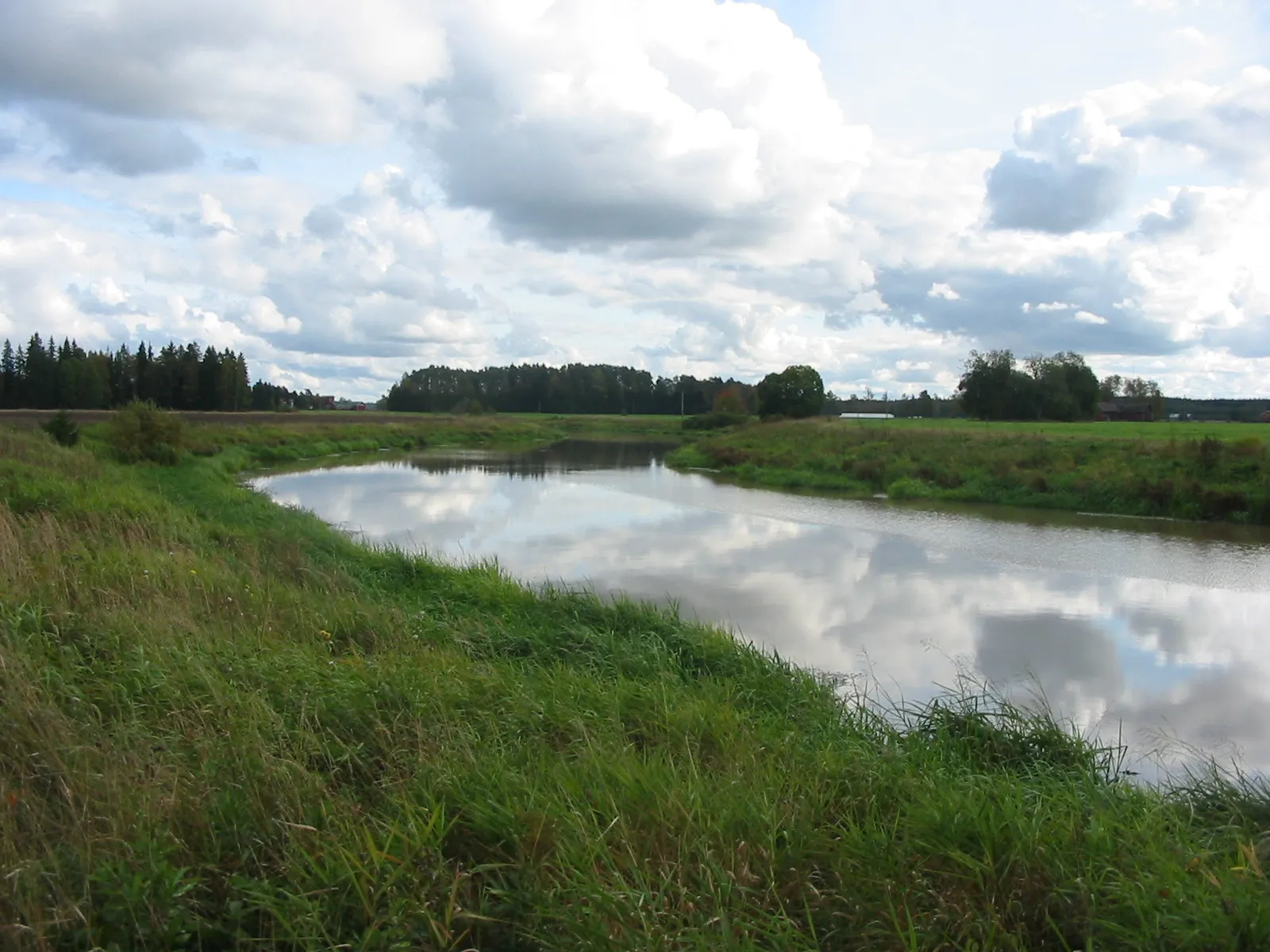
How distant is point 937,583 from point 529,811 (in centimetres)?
1031

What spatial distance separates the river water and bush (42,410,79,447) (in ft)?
23.4

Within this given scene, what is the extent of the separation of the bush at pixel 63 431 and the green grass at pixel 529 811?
24.1 metres

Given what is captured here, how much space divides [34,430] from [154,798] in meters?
31.2

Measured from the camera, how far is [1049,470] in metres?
24.6

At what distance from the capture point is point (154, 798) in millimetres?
3707

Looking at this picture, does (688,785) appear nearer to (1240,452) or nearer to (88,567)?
(88,567)

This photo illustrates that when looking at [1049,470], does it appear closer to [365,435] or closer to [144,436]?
[144,436]

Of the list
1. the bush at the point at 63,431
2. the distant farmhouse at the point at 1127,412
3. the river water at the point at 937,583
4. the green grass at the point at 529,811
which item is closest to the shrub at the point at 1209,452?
the river water at the point at 937,583

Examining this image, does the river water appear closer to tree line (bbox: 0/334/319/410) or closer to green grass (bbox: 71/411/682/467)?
green grass (bbox: 71/411/682/467)

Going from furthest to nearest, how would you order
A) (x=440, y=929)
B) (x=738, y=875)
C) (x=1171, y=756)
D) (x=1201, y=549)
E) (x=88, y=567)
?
(x=1201, y=549), (x=88, y=567), (x=1171, y=756), (x=738, y=875), (x=440, y=929)

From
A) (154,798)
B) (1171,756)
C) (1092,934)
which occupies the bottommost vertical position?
(1171,756)

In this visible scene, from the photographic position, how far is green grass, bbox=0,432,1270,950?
3.23 m

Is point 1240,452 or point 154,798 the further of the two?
point 1240,452

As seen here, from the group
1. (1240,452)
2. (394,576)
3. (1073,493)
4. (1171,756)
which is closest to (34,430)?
(394,576)
